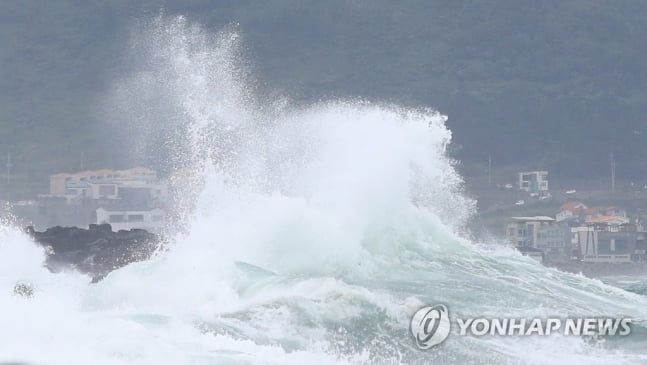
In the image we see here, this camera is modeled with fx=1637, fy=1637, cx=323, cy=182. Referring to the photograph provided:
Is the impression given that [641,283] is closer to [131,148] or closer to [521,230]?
[521,230]

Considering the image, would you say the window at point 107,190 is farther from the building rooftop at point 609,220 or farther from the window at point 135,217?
the building rooftop at point 609,220

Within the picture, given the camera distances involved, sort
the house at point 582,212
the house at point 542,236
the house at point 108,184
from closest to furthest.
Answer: the house at point 542,236, the house at point 108,184, the house at point 582,212

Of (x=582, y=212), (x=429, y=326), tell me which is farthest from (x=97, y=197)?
(x=429, y=326)

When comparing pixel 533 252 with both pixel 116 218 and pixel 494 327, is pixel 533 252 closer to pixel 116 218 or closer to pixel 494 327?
pixel 116 218

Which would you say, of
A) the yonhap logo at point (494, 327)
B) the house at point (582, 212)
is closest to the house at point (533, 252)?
the house at point (582, 212)

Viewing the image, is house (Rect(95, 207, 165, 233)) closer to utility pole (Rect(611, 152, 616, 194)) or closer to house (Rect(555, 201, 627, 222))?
house (Rect(555, 201, 627, 222))

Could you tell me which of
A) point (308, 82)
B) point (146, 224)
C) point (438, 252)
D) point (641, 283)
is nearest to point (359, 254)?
point (438, 252)
